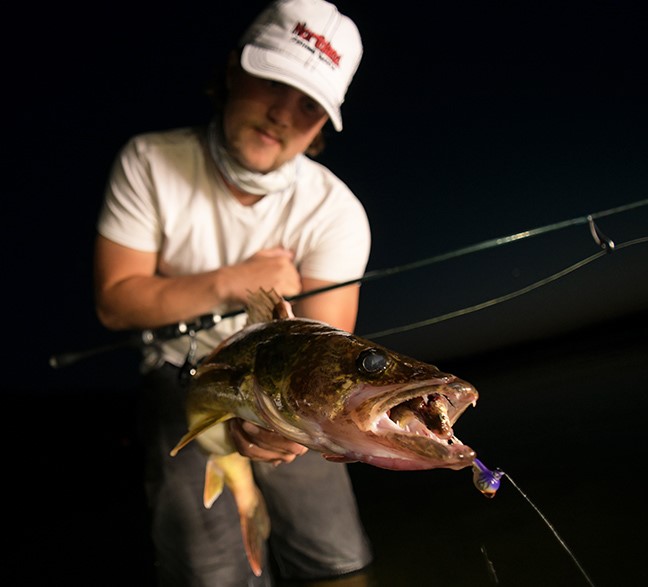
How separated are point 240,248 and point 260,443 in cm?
103

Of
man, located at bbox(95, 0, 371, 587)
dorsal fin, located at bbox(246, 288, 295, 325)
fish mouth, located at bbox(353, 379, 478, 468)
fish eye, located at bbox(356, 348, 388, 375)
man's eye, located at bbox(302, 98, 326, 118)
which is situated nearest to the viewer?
fish mouth, located at bbox(353, 379, 478, 468)

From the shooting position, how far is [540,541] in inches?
87.7

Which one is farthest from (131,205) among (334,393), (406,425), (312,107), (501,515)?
(501,515)

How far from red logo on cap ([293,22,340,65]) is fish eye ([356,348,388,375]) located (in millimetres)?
1482

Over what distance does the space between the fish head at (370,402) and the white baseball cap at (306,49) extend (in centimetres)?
123

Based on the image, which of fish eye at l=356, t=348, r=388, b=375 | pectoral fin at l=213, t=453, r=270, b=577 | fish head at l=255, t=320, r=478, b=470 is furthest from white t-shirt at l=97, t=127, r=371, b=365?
fish eye at l=356, t=348, r=388, b=375

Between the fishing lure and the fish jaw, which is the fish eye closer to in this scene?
the fish jaw

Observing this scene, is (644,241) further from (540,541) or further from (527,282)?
(540,541)

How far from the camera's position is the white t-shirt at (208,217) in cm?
213

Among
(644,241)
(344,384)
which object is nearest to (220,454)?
(344,384)

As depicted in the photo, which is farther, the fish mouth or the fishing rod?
the fishing rod

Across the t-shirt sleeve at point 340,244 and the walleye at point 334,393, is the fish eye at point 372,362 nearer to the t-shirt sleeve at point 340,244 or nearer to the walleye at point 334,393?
the walleye at point 334,393

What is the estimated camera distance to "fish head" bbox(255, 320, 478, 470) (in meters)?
0.82

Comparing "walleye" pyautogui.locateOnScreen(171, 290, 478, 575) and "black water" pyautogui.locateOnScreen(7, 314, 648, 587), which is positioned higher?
"walleye" pyautogui.locateOnScreen(171, 290, 478, 575)
